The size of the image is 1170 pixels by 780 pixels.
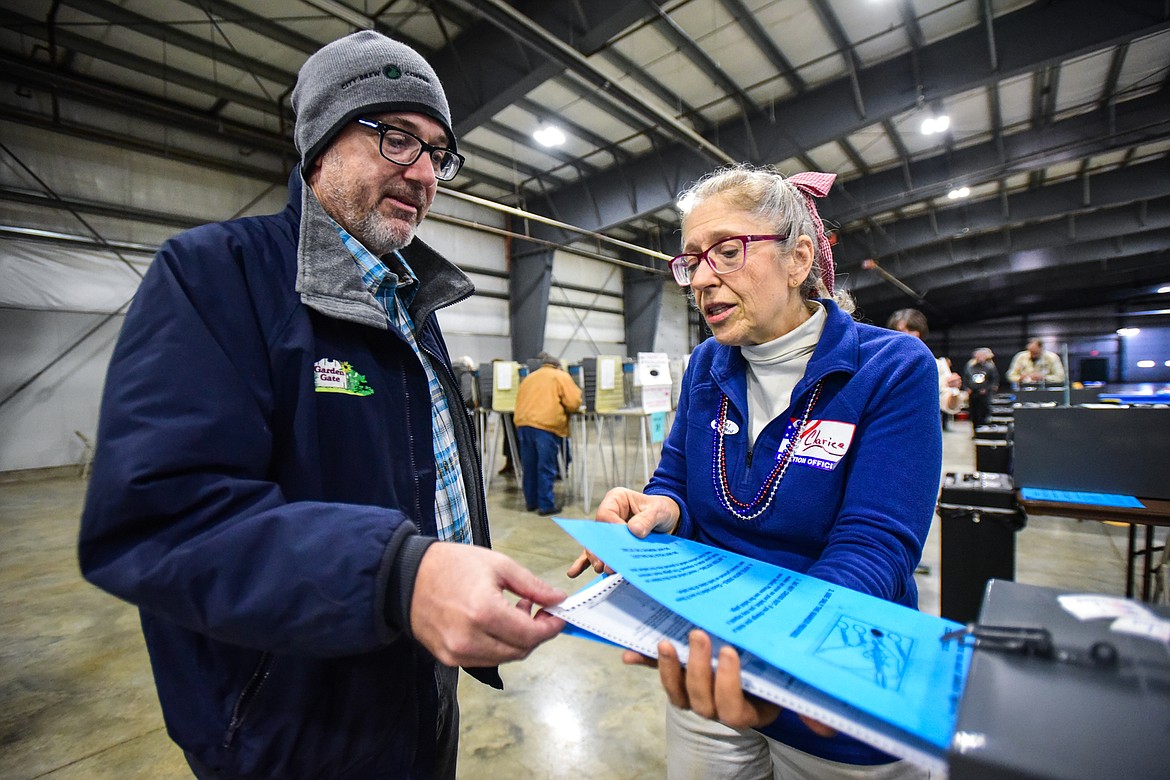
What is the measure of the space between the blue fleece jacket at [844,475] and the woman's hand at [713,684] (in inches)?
10.3

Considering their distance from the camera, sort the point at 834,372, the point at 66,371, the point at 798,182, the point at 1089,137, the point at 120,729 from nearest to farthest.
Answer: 1. the point at 834,372
2. the point at 798,182
3. the point at 120,729
4. the point at 66,371
5. the point at 1089,137

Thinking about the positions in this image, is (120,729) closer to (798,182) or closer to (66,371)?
(798,182)

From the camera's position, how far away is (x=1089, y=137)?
6703mm

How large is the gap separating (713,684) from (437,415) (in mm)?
654

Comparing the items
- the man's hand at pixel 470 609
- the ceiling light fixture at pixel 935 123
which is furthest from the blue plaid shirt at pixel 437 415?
the ceiling light fixture at pixel 935 123

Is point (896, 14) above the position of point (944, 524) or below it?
above

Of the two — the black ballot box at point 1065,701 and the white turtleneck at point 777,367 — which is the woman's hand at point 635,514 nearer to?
the white turtleneck at point 777,367

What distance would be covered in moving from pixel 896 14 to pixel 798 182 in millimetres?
5862

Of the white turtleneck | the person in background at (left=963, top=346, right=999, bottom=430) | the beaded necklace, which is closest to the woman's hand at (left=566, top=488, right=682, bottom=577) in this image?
the beaded necklace

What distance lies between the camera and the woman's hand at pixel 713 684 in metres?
0.49

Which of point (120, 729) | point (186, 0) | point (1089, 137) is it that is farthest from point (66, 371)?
point (1089, 137)

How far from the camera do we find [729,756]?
2.91 ft

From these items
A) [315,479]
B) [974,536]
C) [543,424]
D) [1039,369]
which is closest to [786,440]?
[315,479]

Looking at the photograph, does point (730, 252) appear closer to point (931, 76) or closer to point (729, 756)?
point (729, 756)
